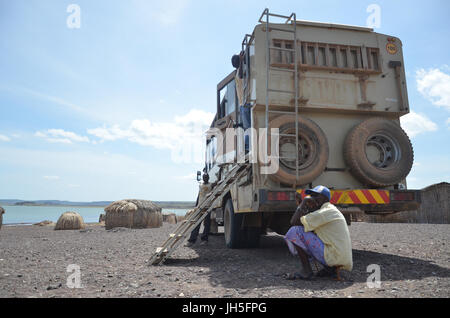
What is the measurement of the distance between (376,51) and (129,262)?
589 centimetres

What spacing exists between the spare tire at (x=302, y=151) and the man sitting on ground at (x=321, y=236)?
3.87ft

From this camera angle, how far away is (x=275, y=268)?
15.8ft

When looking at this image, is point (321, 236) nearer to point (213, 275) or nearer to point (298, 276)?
point (298, 276)

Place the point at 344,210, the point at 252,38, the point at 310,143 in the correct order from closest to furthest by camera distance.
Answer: the point at 344,210 < the point at 310,143 < the point at 252,38

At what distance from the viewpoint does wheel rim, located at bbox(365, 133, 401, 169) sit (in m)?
5.78

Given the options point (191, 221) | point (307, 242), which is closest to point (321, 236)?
point (307, 242)

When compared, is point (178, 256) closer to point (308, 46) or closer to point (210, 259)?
point (210, 259)

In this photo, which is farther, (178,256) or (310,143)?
(178,256)

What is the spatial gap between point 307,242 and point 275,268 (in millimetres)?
1076

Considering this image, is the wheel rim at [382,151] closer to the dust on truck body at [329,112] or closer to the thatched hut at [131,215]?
the dust on truck body at [329,112]

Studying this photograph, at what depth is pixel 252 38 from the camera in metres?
5.89

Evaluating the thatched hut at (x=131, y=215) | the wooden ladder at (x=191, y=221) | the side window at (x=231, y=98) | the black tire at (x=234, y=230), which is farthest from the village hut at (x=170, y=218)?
the wooden ladder at (x=191, y=221)

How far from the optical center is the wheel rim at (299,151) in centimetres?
542
